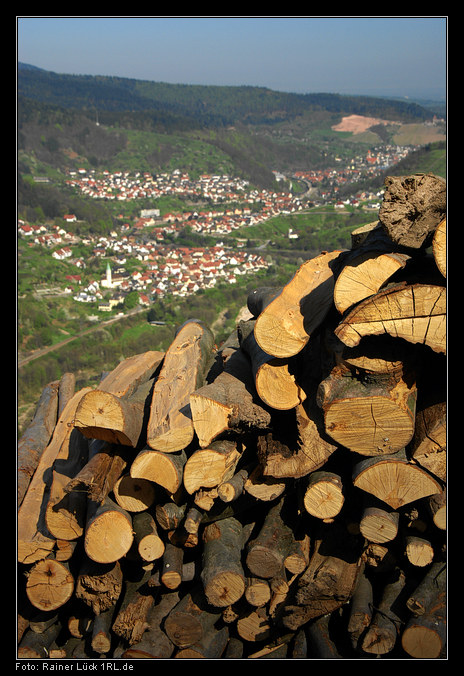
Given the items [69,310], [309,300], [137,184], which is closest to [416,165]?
[69,310]

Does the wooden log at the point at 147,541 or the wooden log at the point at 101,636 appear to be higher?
the wooden log at the point at 147,541

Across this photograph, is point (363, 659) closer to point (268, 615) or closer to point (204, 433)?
point (268, 615)

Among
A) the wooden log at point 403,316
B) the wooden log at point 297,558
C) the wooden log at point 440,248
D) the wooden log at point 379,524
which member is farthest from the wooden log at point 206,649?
the wooden log at point 440,248

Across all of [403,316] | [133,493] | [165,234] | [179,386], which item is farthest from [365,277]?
[165,234]

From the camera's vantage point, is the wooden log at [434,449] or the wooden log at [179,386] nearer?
the wooden log at [434,449]

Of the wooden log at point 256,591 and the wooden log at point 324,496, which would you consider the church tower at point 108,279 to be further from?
the wooden log at point 324,496

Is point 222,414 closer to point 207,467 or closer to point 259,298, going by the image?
→ point 207,467

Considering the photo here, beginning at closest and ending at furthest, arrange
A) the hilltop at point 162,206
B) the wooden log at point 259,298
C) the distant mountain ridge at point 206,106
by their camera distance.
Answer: the wooden log at point 259,298, the hilltop at point 162,206, the distant mountain ridge at point 206,106
